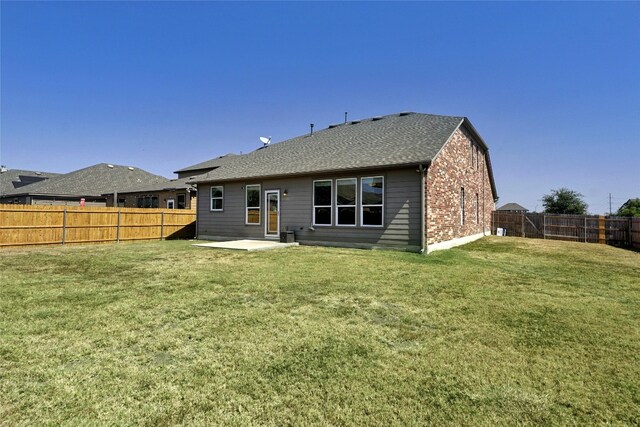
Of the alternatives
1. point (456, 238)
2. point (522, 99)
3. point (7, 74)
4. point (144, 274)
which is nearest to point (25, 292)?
point (144, 274)

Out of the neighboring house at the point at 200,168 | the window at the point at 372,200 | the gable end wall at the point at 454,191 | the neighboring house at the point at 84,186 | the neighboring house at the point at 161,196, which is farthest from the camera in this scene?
the neighboring house at the point at 84,186

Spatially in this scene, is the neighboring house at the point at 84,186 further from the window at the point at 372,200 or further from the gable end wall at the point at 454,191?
the gable end wall at the point at 454,191

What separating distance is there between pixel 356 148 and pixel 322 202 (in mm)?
2924

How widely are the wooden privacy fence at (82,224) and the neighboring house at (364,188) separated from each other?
2.06 meters

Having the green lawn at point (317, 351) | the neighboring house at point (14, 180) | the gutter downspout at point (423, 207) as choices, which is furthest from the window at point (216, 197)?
the neighboring house at point (14, 180)

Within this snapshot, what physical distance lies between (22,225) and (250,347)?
13974 millimetres

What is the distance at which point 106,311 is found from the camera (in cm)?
403

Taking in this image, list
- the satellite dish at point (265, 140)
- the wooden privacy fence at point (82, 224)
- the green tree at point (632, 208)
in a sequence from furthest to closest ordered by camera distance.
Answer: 1. the green tree at point (632, 208)
2. the satellite dish at point (265, 140)
3. the wooden privacy fence at point (82, 224)

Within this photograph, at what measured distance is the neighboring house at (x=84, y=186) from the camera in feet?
87.3

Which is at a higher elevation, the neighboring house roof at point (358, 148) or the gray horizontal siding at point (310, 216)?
the neighboring house roof at point (358, 148)

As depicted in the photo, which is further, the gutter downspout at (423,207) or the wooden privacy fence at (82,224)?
the wooden privacy fence at (82,224)

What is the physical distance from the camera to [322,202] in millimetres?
11984

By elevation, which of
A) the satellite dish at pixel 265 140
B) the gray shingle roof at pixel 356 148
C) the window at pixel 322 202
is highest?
the satellite dish at pixel 265 140

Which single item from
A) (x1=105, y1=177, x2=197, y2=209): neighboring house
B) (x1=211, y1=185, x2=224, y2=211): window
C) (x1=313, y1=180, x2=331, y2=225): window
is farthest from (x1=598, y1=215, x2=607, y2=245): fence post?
(x1=105, y1=177, x2=197, y2=209): neighboring house
